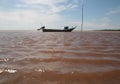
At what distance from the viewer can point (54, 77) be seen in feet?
10.5

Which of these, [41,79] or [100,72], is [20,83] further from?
[100,72]

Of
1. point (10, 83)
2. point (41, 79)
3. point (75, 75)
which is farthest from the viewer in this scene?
point (75, 75)

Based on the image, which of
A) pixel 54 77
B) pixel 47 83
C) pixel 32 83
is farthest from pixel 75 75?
pixel 32 83

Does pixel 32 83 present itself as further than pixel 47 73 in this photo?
No

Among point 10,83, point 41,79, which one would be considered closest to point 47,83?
point 41,79

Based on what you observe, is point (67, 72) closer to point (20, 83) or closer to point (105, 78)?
point (105, 78)

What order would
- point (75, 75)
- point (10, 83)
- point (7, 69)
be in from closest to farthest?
1. point (10, 83)
2. point (75, 75)
3. point (7, 69)

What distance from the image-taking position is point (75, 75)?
3.34 m

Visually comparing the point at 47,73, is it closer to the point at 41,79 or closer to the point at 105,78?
the point at 41,79

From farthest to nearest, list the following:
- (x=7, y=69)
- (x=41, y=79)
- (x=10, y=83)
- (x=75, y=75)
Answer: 1. (x=7, y=69)
2. (x=75, y=75)
3. (x=41, y=79)
4. (x=10, y=83)

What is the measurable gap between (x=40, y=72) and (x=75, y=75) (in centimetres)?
92

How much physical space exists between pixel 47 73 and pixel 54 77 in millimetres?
329

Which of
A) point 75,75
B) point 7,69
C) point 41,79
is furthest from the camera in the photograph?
point 7,69

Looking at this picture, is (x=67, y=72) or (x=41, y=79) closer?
(x=41, y=79)
